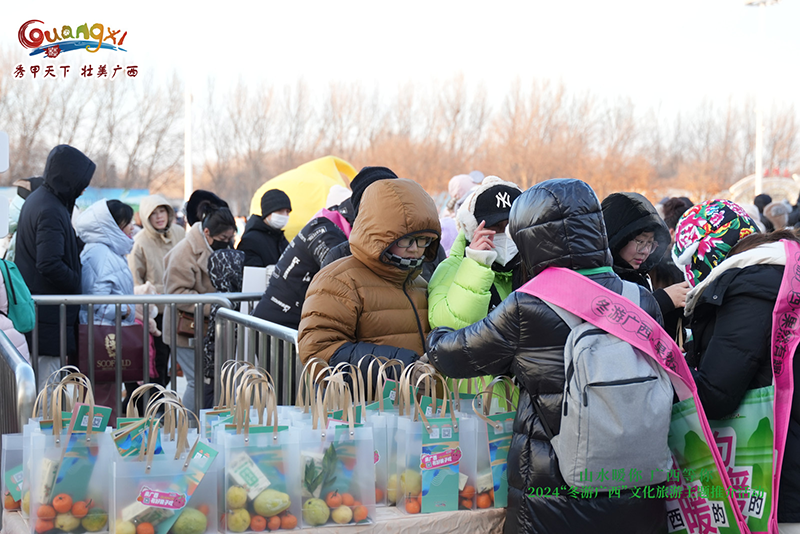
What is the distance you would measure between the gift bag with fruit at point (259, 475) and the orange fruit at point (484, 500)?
64 cm

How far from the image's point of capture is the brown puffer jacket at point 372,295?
9.64 feet

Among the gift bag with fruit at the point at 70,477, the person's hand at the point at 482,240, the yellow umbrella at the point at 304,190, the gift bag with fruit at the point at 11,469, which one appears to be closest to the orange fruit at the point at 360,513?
the gift bag with fruit at the point at 70,477

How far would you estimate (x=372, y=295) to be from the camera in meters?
3.03

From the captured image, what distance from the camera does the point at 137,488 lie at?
6.81ft

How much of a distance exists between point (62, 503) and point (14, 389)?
1.22m

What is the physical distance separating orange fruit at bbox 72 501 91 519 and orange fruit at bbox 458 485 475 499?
1197 mm

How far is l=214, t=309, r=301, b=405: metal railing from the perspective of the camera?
4055 mm

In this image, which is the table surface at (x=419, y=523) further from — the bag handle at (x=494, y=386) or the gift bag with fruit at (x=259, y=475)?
the bag handle at (x=494, y=386)

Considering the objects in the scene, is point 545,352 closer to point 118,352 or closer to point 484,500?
point 484,500

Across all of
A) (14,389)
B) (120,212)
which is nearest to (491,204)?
(14,389)

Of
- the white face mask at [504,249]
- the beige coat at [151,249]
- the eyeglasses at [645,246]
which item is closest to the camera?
the white face mask at [504,249]

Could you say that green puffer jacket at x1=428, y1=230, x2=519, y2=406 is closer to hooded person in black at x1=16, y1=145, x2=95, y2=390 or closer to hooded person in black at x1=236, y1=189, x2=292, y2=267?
hooded person in black at x1=16, y1=145, x2=95, y2=390

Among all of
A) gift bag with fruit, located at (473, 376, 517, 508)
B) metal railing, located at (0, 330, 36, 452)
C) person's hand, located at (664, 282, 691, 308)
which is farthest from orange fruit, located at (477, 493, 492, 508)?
metal railing, located at (0, 330, 36, 452)

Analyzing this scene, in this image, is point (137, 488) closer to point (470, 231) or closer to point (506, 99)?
point (470, 231)
